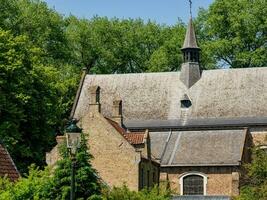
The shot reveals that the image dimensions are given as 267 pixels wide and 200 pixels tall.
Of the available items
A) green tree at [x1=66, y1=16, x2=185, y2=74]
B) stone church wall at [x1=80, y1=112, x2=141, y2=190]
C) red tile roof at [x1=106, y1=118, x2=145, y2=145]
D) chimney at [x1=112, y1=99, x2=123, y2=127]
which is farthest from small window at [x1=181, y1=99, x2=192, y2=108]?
green tree at [x1=66, y1=16, x2=185, y2=74]

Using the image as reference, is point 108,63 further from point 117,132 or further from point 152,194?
point 152,194

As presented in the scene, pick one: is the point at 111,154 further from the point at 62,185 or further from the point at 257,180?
the point at 62,185

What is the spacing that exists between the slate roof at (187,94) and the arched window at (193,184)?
5.39 m

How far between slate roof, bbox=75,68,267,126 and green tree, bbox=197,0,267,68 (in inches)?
403

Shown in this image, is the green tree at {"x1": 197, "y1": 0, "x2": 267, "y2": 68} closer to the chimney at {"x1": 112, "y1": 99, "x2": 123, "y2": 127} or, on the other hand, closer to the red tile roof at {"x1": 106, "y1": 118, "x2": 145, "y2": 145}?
the chimney at {"x1": 112, "y1": 99, "x2": 123, "y2": 127}

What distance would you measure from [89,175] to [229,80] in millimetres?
34097

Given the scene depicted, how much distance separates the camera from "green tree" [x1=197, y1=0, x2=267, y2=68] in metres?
65.4

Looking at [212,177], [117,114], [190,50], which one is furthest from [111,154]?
[190,50]

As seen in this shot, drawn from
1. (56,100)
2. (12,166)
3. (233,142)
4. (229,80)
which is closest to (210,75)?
(229,80)

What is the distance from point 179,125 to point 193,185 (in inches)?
222

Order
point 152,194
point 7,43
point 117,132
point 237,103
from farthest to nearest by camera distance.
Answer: point 237,103
point 7,43
point 117,132
point 152,194

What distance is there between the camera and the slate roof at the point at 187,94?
5259 centimetres

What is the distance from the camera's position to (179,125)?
52375mm

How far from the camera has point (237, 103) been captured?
52.8 meters
